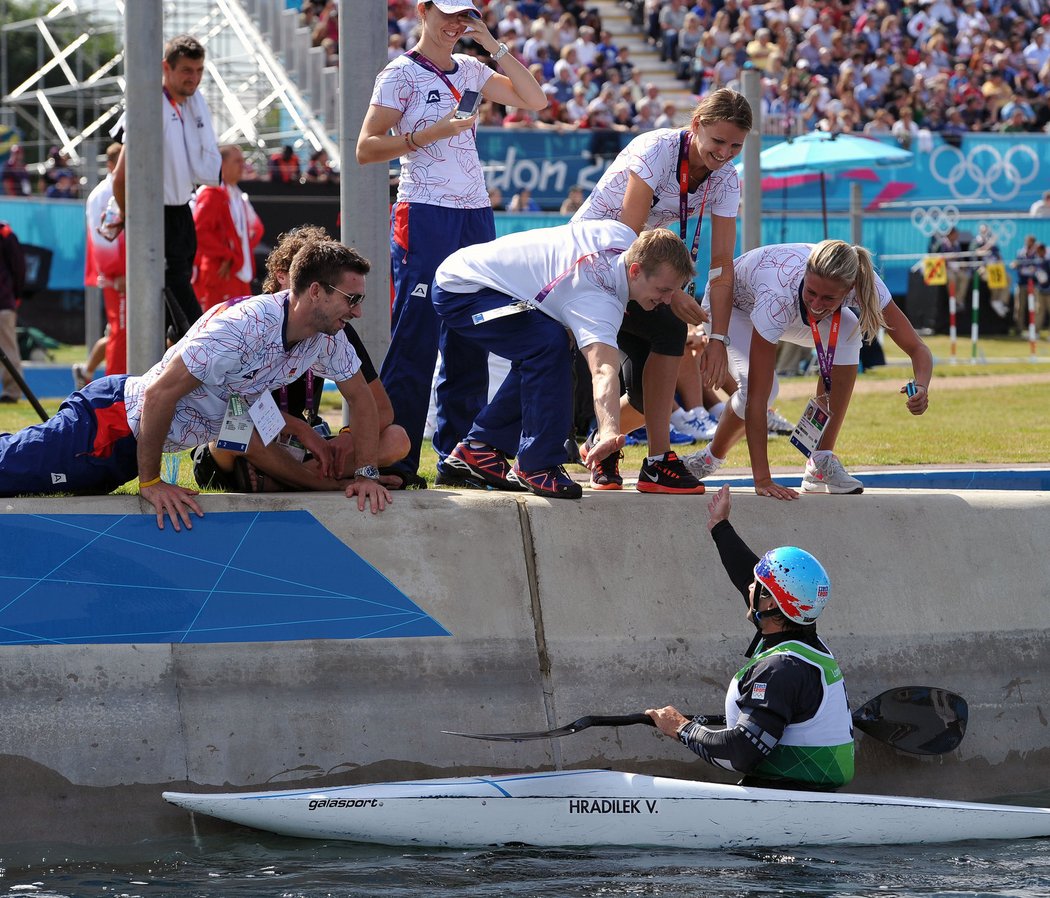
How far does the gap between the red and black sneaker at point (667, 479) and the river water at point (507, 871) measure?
1731 millimetres

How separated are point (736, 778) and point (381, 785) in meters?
1.61

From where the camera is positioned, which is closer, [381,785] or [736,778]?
[381,785]

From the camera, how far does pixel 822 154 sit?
59.5 feet

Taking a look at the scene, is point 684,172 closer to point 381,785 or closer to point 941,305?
point 381,785

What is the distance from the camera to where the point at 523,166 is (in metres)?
20.6

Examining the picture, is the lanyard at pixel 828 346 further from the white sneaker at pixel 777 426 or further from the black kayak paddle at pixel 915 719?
the white sneaker at pixel 777 426

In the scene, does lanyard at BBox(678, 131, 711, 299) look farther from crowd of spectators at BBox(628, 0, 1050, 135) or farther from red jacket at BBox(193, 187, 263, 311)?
crowd of spectators at BBox(628, 0, 1050, 135)

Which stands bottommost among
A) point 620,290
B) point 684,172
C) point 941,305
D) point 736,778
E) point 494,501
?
point 941,305

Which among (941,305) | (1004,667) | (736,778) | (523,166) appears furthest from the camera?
(941,305)

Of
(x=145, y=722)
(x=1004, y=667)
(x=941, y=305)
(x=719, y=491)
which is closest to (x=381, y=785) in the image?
(x=145, y=722)

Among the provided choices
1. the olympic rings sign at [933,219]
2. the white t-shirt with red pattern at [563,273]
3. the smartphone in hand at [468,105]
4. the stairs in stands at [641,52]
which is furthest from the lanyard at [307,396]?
the stairs in stands at [641,52]

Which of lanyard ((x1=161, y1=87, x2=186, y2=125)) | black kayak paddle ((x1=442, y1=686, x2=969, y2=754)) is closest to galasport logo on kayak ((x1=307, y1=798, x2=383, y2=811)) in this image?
black kayak paddle ((x1=442, y1=686, x2=969, y2=754))

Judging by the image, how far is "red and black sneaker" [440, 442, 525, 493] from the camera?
6871mm

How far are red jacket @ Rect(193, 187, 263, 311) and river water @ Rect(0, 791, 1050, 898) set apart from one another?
6068mm
